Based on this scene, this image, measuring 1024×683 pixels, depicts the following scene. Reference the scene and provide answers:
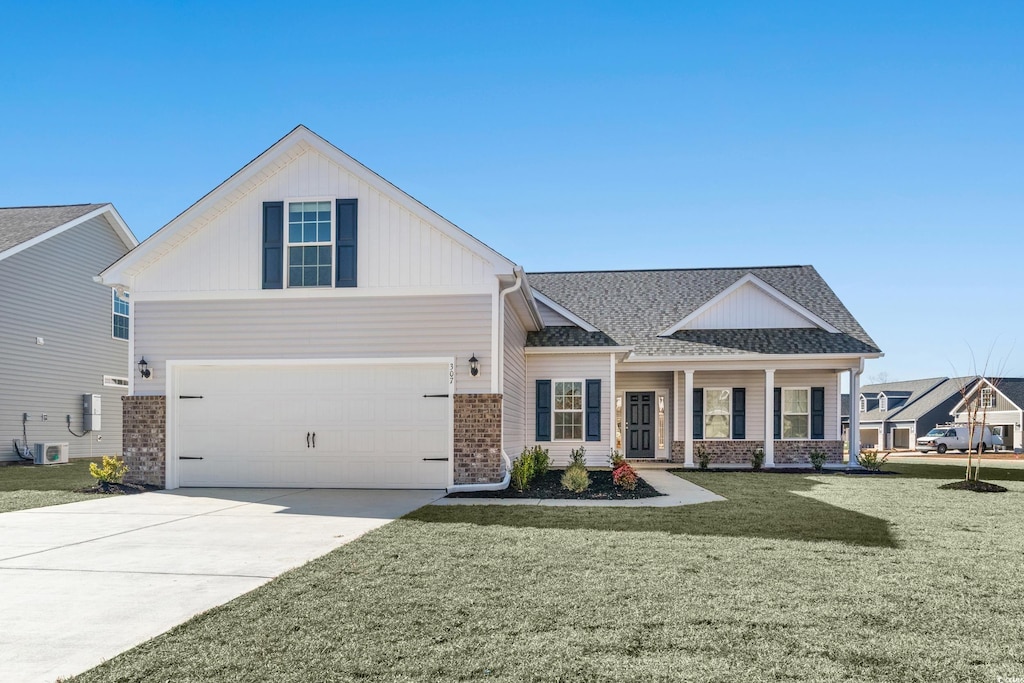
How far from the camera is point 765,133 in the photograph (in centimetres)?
1758

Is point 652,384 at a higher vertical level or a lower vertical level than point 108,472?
higher

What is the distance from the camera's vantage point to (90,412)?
22.6m

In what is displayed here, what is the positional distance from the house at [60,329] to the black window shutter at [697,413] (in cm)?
1615

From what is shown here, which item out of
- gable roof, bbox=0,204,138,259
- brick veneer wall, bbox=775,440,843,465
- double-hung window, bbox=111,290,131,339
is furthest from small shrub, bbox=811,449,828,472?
gable roof, bbox=0,204,138,259

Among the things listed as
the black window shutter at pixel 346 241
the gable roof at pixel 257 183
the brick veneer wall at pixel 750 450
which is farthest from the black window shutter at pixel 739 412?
the black window shutter at pixel 346 241

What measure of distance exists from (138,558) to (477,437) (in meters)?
6.46

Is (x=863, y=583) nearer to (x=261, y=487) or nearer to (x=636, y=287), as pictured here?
(x=261, y=487)

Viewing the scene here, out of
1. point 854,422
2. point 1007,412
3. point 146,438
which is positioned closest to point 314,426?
point 146,438

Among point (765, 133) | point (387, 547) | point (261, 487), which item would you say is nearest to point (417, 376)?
point (261, 487)

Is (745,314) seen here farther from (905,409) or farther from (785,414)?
(905,409)

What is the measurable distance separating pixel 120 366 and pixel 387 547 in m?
20.5

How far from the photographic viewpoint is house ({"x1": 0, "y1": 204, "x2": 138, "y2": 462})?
19766 millimetres

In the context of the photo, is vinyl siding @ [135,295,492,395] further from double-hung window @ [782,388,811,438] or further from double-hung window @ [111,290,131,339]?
double-hung window @ [111,290,131,339]

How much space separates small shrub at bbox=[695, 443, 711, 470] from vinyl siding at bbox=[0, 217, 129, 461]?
1793 centimetres
